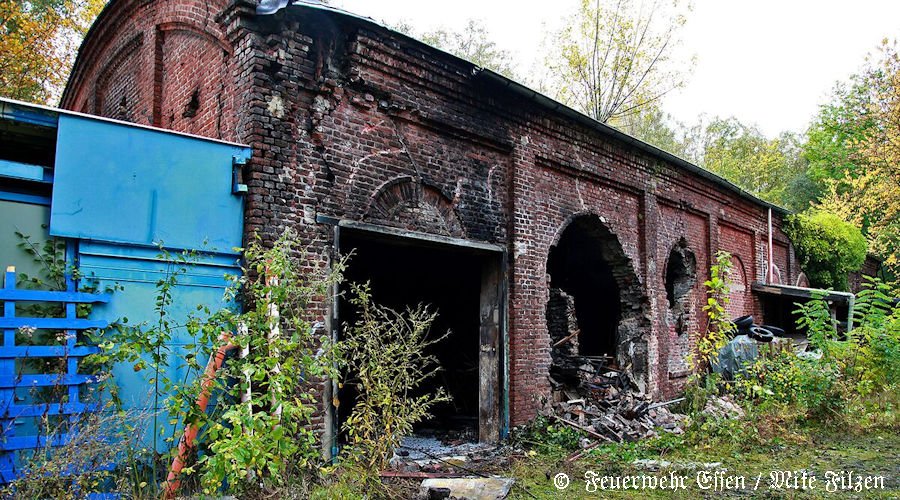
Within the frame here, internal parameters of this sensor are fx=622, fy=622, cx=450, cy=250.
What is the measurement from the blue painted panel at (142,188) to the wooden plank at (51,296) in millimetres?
520

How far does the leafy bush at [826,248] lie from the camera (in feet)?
65.2

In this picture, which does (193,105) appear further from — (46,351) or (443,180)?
(46,351)

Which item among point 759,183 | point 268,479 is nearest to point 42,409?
point 268,479

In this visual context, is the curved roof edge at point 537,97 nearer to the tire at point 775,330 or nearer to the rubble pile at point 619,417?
the tire at point 775,330

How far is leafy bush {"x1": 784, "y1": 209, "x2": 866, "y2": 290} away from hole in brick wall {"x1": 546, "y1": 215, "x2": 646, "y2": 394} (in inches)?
358

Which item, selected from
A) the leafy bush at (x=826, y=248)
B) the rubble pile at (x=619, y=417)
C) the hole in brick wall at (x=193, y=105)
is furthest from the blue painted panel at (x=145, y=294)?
the leafy bush at (x=826, y=248)

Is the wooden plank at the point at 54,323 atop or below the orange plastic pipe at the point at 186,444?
atop

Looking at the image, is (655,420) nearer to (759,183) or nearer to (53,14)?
(53,14)

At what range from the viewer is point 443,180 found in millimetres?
8305

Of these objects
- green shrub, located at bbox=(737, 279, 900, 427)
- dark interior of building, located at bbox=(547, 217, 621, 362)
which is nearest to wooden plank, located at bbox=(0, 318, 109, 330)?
green shrub, located at bbox=(737, 279, 900, 427)

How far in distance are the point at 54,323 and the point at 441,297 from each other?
7269mm

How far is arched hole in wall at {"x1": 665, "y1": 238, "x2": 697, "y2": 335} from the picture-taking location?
558 inches

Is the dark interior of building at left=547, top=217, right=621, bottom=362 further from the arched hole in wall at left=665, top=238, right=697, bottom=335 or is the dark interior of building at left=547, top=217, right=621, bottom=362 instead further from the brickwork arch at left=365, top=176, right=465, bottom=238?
the brickwork arch at left=365, top=176, right=465, bottom=238

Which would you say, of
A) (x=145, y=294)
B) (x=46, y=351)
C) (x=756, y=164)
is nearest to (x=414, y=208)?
(x=145, y=294)
